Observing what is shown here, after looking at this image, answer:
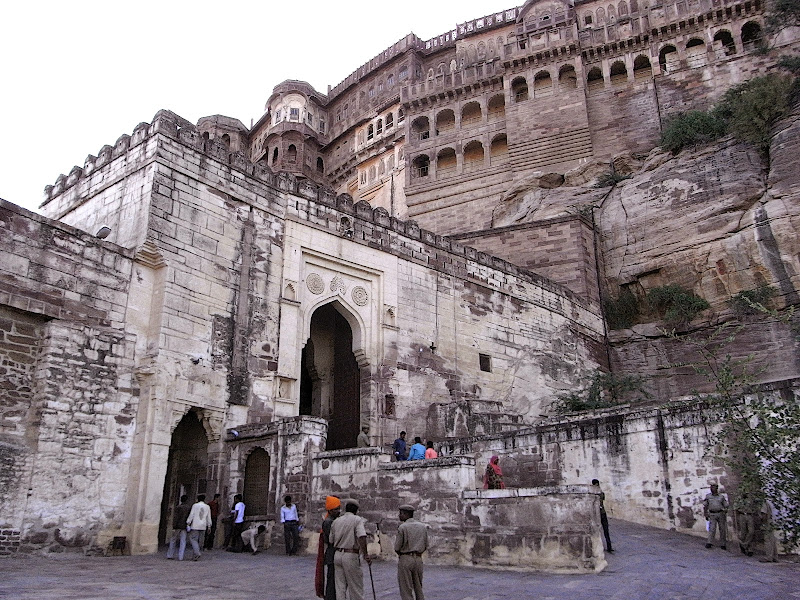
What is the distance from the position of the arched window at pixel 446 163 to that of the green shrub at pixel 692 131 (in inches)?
423

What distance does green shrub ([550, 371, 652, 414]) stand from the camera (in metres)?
19.2

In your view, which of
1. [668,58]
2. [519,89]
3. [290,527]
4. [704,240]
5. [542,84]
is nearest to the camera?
[290,527]

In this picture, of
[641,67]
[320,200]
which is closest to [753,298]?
[320,200]

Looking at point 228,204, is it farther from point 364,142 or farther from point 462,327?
point 364,142

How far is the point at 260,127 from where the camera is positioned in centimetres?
4478

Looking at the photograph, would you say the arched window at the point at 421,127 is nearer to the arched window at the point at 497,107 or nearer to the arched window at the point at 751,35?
the arched window at the point at 497,107

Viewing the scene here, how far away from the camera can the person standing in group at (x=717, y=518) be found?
10.4 metres

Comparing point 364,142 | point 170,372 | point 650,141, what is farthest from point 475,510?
point 364,142

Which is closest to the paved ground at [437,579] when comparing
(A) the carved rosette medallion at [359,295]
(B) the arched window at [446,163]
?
(A) the carved rosette medallion at [359,295]

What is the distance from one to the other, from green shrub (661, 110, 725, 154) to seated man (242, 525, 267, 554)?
21.8m

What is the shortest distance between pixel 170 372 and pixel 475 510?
606 cm

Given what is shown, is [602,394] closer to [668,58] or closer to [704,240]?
[704,240]

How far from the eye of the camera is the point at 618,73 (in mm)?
33250

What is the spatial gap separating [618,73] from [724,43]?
4.70 meters
